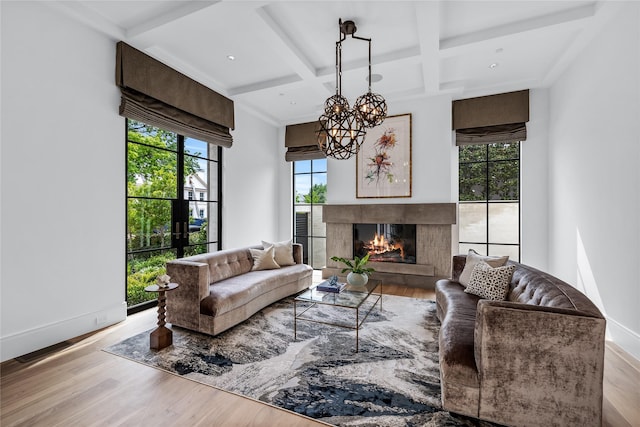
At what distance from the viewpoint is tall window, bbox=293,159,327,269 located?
19.7ft

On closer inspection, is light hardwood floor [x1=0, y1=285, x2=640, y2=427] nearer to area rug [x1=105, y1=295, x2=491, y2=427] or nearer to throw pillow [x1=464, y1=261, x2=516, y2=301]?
area rug [x1=105, y1=295, x2=491, y2=427]

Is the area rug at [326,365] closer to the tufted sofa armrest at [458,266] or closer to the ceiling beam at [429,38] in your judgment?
the tufted sofa armrest at [458,266]

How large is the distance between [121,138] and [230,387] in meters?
2.84

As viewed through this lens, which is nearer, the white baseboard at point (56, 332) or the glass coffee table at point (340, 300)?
the white baseboard at point (56, 332)

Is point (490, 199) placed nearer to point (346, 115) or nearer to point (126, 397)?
point (346, 115)

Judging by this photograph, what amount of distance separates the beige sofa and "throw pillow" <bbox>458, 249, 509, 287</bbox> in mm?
2118

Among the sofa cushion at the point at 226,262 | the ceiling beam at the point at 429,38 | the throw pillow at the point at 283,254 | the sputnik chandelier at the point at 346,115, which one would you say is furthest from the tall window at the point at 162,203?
the ceiling beam at the point at 429,38

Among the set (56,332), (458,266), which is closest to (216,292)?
(56,332)

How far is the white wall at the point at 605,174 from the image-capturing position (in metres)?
2.50

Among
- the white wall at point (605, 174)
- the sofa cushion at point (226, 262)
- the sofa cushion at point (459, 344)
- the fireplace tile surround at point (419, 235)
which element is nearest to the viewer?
the sofa cushion at point (459, 344)

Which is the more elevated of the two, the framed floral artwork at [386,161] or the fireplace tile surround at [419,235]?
the framed floral artwork at [386,161]

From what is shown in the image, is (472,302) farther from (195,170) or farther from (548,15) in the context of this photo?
(195,170)

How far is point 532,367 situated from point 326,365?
1.37 m

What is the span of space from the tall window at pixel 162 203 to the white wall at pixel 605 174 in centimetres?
490
